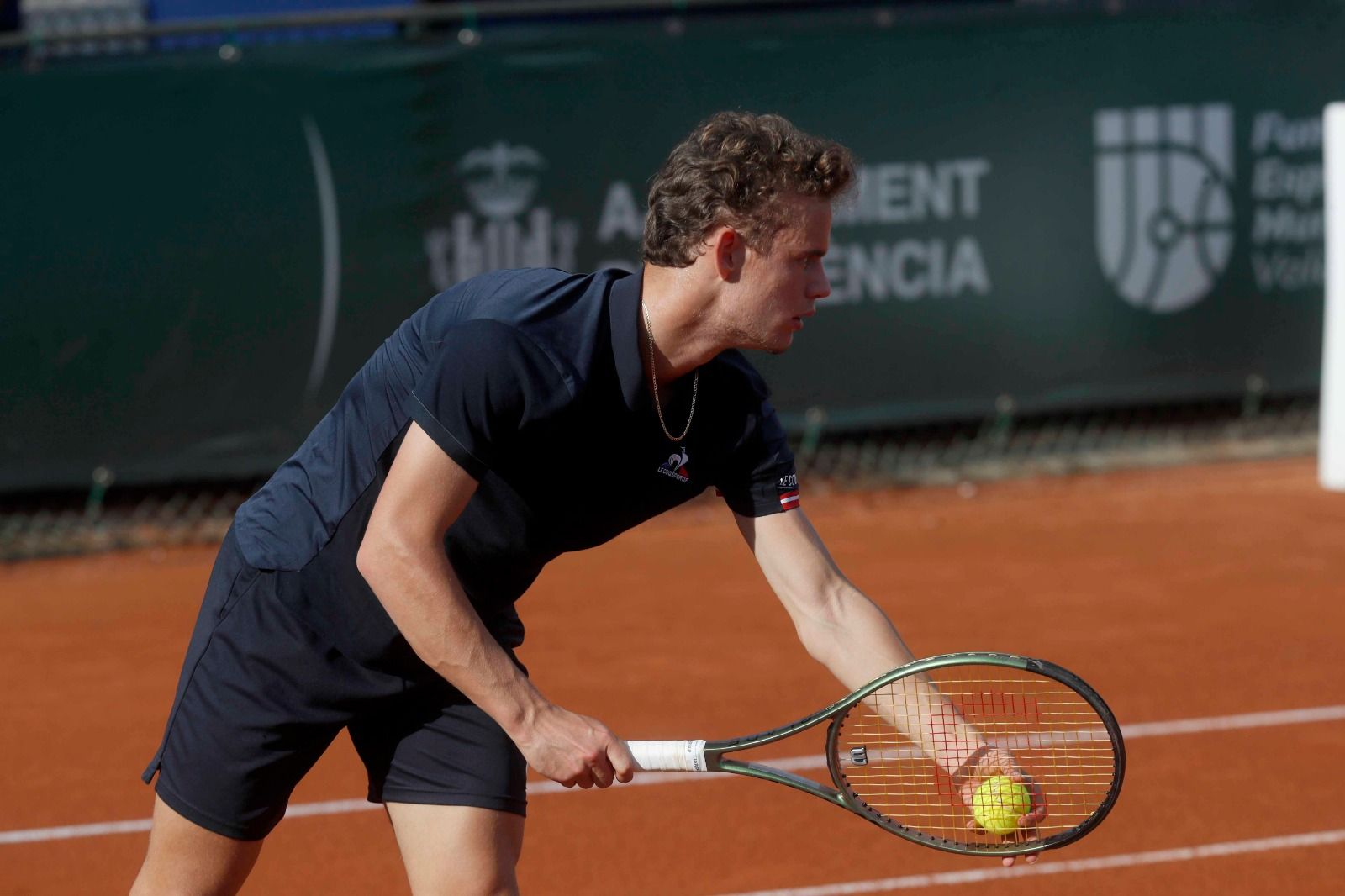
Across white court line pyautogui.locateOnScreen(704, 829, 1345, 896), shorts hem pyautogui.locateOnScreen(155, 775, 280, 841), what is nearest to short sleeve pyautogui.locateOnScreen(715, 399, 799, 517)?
shorts hem pyautogui.locateOnScreen(155, 775, 280, 841)

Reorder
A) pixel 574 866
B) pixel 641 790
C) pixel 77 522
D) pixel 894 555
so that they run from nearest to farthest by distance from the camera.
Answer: pixel 574 866 < pixel 641 790 < pixel 894 555 < pixel 77 522

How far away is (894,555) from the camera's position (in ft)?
23.8

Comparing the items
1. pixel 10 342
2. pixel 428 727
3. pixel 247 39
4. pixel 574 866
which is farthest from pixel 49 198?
pixel 428 727

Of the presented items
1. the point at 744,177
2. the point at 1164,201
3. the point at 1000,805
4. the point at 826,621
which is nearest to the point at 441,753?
the point at 826,621

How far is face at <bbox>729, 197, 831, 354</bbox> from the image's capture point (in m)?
2.48

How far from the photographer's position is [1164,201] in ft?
28.1

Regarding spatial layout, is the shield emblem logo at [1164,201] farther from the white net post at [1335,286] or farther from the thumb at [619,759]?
the thumb at [619,759]

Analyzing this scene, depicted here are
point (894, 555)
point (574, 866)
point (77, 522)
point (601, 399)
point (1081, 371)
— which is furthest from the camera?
point (1081, 371)

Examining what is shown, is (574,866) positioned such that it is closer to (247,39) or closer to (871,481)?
(871,481)

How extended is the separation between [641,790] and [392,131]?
13.4ft

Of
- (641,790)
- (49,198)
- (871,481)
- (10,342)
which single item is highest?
(49,198)

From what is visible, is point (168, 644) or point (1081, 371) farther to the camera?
point (1081, 371)

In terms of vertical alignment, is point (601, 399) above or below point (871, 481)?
above

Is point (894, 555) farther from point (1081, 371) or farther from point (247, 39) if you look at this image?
point (247, 39)
